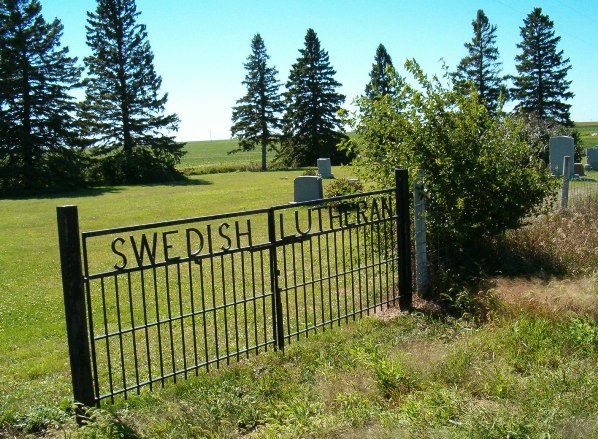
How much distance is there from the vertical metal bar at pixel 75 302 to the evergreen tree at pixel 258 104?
49.4 meters

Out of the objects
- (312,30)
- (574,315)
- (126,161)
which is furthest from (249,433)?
(312,30)

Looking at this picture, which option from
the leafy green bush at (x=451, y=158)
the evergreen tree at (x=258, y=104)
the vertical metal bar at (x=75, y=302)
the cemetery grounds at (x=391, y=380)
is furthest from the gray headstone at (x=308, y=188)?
the evergreen tree at (x=258, y=104)

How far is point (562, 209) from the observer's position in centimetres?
1209

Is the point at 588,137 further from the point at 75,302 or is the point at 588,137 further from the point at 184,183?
the point at 75,302

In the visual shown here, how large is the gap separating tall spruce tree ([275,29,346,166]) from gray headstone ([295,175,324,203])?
34.7 m

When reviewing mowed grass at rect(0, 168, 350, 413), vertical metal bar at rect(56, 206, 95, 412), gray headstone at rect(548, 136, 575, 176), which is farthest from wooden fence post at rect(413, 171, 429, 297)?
gray headstone at rect(548, 136, 575, 176)

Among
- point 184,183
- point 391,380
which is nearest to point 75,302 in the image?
point 391,380

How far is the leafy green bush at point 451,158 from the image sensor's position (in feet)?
27.2

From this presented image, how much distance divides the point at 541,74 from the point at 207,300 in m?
52.6

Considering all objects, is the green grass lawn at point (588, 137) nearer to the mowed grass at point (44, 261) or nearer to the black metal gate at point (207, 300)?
the mowed grass at point (44, 261)

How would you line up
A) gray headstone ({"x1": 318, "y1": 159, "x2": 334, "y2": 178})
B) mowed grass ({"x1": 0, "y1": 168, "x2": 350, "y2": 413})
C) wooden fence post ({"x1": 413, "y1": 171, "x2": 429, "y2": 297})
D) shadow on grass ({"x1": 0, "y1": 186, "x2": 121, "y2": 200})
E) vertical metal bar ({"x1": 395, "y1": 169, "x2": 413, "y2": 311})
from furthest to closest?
gray headstone ({"x1": 318, "y1": 159, "x2": 334, "y2": 178})
shadow on grass ({"x1": 0, "y1": 186, "x2": 121, "y2": 200})
wooden fence post ({"x1": 413, "y1": 171, "x2": 429, "y2": 297})
vertical metal bar ({"x1": 395, "y1": 169, "x2": 413, "y2": 311})
mowed grass ({"x1": 0, "y1": 168, "x2": 350, "y2": 413})

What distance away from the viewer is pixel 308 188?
19.1 meters

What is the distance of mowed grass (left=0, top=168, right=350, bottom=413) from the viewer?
225 inches

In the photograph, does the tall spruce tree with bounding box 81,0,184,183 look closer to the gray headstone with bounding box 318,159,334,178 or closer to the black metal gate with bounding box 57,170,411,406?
the gray headstone with bounding box 318,159,334,178
